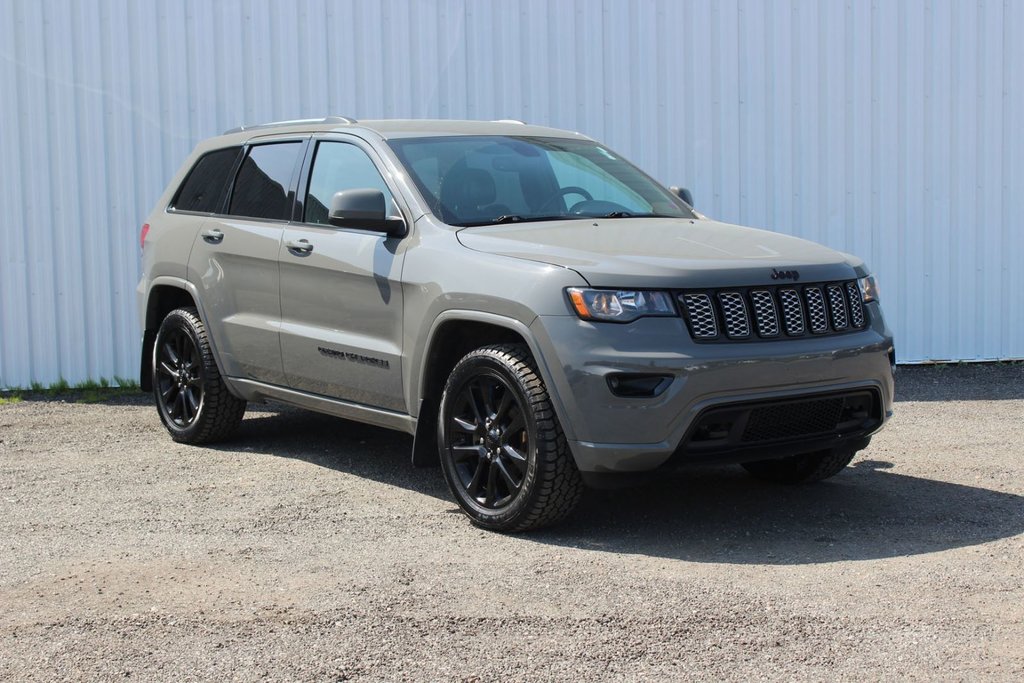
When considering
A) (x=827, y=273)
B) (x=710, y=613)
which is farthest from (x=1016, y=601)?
(x=827, y=273)

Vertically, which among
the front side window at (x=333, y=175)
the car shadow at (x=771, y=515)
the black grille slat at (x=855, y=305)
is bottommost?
the car shadow at (x=771, y=515)

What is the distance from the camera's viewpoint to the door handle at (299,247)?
22.4 ft

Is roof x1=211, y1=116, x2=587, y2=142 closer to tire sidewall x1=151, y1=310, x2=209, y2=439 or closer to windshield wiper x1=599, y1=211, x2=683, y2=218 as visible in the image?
windshield wiper x1=599, y1=211, x2=683, y2=218

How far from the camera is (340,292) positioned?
662cm

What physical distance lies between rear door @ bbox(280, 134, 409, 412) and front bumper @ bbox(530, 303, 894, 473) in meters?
1.13

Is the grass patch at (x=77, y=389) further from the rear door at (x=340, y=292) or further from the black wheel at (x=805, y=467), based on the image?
the black wheel at (x=805, y=467)

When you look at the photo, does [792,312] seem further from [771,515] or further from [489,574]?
[489,574]

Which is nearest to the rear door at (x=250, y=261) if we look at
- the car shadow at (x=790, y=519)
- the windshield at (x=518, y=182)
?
the windshield at (x=518, y=182)

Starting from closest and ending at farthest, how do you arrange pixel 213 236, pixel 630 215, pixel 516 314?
pixel 516 314, pixel 630 215, pixel 213 236

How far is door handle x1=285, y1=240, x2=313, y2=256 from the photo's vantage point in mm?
6828

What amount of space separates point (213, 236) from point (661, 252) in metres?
3.10

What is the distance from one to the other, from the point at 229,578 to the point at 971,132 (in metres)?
8.49

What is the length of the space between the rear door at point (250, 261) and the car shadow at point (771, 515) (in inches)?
30.4

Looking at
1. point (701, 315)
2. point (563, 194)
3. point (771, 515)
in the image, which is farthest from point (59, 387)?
point (701, 315)
